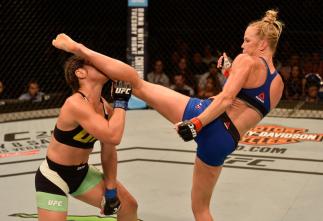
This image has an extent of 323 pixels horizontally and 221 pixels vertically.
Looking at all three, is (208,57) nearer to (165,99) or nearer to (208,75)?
(208,75)

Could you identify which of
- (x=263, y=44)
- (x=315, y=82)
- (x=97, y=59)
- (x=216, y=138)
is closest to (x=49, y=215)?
(x=97, y=59)

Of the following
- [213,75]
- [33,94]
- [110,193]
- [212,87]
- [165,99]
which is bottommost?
[33,94]

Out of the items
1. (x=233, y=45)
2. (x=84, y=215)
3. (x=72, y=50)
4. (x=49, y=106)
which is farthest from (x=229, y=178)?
(x=233, y=45)

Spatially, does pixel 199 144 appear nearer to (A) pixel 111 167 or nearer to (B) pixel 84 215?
(A) pixel 111 167

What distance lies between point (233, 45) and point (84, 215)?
15.9 ft

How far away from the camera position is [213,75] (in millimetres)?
7160

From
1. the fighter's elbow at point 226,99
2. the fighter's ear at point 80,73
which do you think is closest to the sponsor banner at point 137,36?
the fighter's elbow at point 226,99

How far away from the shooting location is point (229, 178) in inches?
171

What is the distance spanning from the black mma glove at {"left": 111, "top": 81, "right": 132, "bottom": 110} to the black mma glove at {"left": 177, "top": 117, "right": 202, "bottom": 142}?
32cm

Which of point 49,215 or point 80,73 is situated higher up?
point 80,73

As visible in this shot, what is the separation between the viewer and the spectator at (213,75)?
7216mm

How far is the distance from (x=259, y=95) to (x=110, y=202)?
911 millimetres

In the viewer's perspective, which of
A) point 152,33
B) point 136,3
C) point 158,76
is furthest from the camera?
point 152,33

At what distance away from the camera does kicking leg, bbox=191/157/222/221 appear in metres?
2.94
